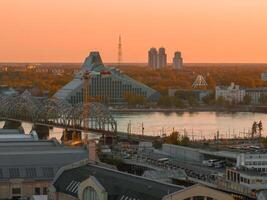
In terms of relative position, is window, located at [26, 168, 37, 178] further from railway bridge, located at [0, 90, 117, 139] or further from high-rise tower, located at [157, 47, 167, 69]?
high-rise tower, located at [157, 47, 167, 69]

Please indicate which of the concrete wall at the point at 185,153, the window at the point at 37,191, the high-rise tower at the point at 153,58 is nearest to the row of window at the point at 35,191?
the window at the point at 37,191

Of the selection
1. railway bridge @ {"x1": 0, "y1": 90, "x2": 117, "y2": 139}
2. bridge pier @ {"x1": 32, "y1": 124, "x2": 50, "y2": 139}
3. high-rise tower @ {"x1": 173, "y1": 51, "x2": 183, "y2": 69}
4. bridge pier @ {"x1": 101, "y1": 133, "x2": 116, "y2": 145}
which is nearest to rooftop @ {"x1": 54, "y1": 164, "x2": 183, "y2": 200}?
bridge pier @ {"x1": 101, "y1": 133, "x2": 116, "y2": 145}

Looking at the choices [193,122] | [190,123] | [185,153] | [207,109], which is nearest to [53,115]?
[190,123]

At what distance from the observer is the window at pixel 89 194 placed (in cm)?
789

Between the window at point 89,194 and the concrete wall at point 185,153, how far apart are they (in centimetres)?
574

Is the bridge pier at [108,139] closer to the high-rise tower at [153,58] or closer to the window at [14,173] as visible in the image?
the window at [14,173]

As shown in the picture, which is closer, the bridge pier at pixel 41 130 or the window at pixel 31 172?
the window at pixel 31 172

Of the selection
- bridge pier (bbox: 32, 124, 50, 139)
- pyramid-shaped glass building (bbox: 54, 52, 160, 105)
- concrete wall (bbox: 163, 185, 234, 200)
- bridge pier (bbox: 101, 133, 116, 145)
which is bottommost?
concrete wall (bbox: 163, 185, 234, 200)

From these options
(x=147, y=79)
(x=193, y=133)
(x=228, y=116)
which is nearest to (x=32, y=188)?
(x=193, y=133)

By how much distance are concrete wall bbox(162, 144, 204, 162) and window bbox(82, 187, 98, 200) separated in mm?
5736

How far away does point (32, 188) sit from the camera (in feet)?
33.8

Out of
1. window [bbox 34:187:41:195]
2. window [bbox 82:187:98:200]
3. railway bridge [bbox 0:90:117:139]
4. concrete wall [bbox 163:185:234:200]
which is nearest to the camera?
concrete wall [bbox 163:185:234:200]

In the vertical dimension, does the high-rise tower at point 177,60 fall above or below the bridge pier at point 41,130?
above

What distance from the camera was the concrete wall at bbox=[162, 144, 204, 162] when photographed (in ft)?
45.3
